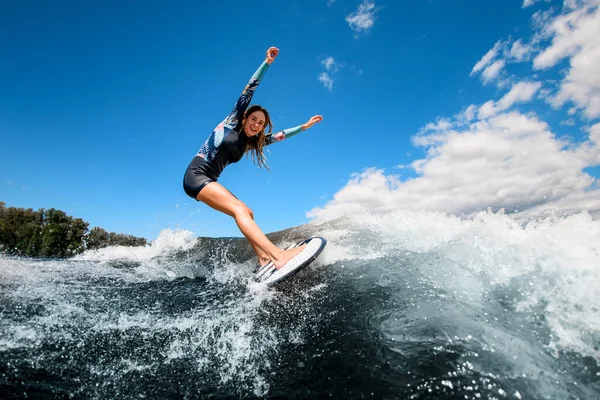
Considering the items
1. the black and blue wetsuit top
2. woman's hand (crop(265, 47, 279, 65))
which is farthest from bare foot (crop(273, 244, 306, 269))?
woman's hand (crop(265, 47, 279, 65))

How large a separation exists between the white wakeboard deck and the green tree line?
42.4 m

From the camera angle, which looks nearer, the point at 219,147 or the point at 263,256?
the point at 263,256

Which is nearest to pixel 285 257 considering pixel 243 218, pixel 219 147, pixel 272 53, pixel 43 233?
pixel 243 218

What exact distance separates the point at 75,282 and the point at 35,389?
8.24ft

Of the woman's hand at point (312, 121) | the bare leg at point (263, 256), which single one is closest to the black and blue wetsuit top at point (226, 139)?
the bare leg at point (263, 256)

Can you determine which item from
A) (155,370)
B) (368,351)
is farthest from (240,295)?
(368,351)

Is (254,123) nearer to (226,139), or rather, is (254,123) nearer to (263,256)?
(226,139)

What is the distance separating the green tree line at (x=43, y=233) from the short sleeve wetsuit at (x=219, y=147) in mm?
41380

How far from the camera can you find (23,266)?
181 inches

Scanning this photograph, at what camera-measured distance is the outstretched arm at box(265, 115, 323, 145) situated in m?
5.64

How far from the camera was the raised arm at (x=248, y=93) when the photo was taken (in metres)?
4.69

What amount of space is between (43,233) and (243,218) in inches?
1975

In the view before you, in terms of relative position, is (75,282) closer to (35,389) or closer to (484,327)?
(35,389)

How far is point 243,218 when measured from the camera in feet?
13.7
